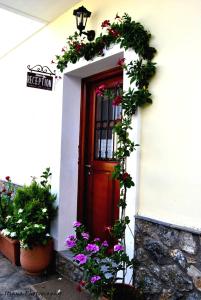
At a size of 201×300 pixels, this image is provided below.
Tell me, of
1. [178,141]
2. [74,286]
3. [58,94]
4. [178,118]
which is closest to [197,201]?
[178,141]

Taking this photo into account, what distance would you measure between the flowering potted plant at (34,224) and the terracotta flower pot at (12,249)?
203 mm

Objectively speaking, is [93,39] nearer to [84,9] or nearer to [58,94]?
[84,9]

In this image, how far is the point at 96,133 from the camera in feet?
11.0

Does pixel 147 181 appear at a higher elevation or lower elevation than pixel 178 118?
lower

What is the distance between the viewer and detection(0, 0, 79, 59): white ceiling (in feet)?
10.6

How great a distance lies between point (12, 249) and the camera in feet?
11.1

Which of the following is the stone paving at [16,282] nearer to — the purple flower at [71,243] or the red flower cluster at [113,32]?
the purple flower at [71,243]

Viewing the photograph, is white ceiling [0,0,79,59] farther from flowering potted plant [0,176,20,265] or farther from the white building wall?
flowering potted plant [0,176,20,265]

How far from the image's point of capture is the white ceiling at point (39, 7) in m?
3.20

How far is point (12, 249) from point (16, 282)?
1.75ft

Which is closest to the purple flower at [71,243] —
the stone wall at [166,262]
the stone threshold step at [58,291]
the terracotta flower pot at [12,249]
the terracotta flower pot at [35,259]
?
the stone wall at [166,262]

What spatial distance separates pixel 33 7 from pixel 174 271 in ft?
10.3

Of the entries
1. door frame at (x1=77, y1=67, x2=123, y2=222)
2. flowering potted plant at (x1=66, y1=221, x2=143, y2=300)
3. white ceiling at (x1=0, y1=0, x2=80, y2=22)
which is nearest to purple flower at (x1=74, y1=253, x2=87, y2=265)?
flowering potted plant at (x1=66, y1=221, x2=143, y2=300)

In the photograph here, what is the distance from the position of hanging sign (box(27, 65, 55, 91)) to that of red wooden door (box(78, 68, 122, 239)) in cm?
43
